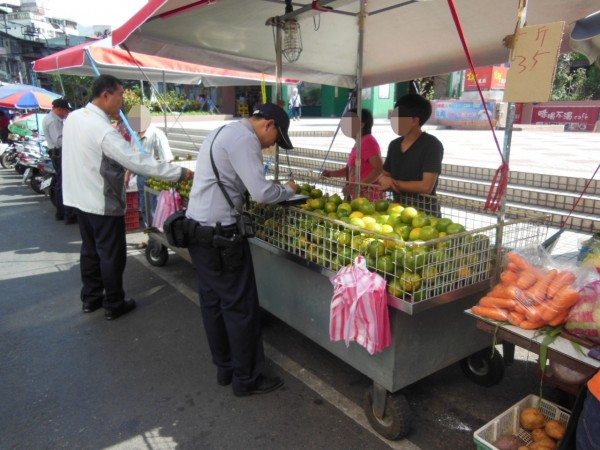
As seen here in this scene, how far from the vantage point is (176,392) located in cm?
298

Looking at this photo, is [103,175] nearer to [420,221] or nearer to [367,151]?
[367,151]

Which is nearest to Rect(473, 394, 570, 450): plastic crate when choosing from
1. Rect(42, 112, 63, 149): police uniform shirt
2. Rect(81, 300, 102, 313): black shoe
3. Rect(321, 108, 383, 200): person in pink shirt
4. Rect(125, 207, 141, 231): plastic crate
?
Rect(321, 108, 383, 200): person in pink shirt

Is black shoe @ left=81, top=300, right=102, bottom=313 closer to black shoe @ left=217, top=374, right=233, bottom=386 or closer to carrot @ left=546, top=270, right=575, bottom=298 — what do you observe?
black shoe @ left=217, top=374, right=233, bottom=386

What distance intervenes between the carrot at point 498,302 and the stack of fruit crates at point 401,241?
215 millimetres

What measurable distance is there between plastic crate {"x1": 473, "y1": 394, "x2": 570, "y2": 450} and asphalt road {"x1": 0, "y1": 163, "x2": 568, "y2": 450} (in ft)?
1.31

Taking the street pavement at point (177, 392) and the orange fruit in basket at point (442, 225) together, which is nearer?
the orange fruit in basket at point (442, 225)

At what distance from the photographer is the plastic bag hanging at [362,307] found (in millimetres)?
2125

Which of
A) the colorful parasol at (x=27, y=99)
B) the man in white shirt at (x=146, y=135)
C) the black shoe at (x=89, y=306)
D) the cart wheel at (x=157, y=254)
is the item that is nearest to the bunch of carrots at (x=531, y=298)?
the black shoe at (x=89, y=306)

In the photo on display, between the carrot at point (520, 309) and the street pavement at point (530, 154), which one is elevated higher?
the street pavement at point (530, 154)

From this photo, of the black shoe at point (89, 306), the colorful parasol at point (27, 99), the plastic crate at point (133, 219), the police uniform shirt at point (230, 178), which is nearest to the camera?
the police uniform shirt at point (230, 178)

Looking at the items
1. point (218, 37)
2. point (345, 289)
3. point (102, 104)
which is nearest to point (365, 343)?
point (345, 289)

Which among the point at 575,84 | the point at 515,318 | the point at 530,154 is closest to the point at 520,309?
the point at 515,318

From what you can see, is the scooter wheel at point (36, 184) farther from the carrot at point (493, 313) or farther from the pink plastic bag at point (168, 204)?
the carrot at point (493, 313)

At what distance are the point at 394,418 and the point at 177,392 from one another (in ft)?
4.82
